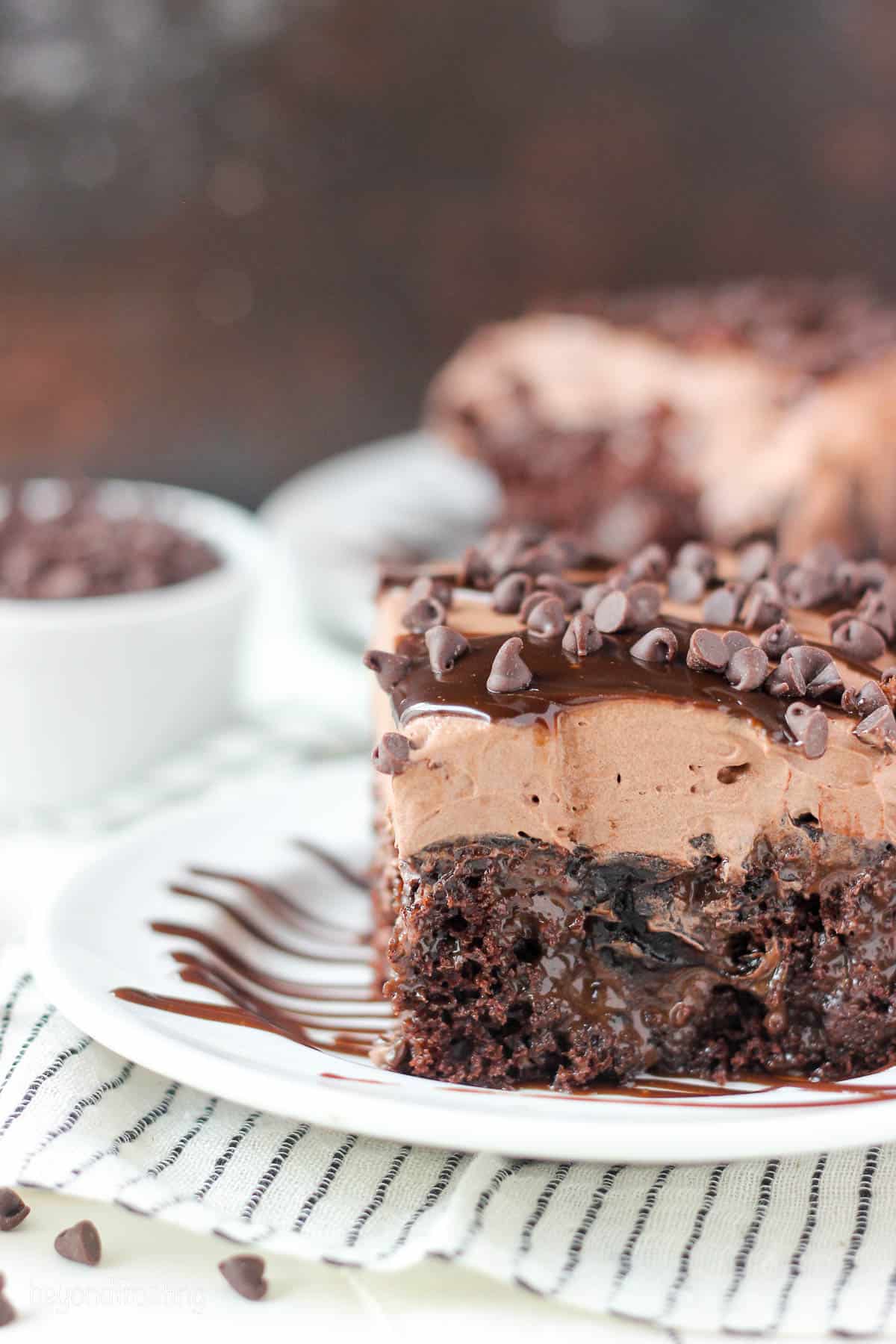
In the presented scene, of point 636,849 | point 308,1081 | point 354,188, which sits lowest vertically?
point 308,1081

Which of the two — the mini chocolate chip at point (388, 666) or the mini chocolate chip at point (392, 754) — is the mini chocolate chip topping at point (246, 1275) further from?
the mini chocolate chip at point (388, 666)

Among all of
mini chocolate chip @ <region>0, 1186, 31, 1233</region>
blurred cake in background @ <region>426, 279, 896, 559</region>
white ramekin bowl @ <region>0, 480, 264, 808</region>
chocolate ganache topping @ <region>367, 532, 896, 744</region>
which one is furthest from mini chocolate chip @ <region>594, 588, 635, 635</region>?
white ramekin bowl @ <region>0, 480, 264, 808</region>

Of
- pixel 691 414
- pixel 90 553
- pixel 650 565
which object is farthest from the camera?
pixel 691 414

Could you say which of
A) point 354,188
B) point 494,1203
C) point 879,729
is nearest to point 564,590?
point 879,729

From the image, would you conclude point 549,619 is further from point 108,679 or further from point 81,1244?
point 108,679

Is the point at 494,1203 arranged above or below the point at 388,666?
below

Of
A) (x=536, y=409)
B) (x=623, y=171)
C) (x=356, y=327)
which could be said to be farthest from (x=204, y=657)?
(x=623, y=171)
